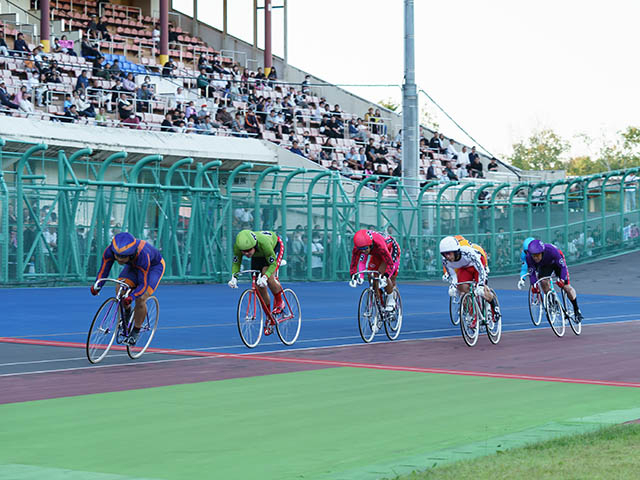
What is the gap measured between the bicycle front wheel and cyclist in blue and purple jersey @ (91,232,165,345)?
158 mm

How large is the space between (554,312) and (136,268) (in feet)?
22.0

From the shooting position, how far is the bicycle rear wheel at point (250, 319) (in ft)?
42.4

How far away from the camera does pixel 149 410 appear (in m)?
8.44

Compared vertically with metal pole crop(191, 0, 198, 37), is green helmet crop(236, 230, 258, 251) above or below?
below

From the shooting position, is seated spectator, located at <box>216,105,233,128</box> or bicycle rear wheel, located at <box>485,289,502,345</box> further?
seated spectator, located at <box>216,105,233,128</box>

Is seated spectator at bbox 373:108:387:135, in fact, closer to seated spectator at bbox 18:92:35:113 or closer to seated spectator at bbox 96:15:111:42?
seated spectator at bbox 96:15:111:42

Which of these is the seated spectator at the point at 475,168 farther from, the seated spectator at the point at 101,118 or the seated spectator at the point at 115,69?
the seated spectator at the point at 101,118

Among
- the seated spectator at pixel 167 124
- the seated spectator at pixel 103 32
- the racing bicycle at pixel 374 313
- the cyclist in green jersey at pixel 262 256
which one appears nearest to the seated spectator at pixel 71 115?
the seated spectator at pixel 167 124

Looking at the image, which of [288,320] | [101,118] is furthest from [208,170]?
[288,320]

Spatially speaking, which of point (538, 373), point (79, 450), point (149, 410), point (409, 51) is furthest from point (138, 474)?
point (409, 51)

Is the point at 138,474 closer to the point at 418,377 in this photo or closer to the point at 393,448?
the point at 393,448

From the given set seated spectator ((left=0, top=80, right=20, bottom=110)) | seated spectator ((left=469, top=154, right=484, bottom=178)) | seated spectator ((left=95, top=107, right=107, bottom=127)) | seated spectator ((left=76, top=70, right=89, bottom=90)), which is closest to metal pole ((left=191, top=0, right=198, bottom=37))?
seated spectator ((left=469, top=154, right=484, bottom=178))

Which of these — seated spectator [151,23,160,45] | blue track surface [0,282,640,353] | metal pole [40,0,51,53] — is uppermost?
seated spectator [151,23,160,45]

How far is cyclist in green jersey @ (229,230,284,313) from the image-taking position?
12422 mm
